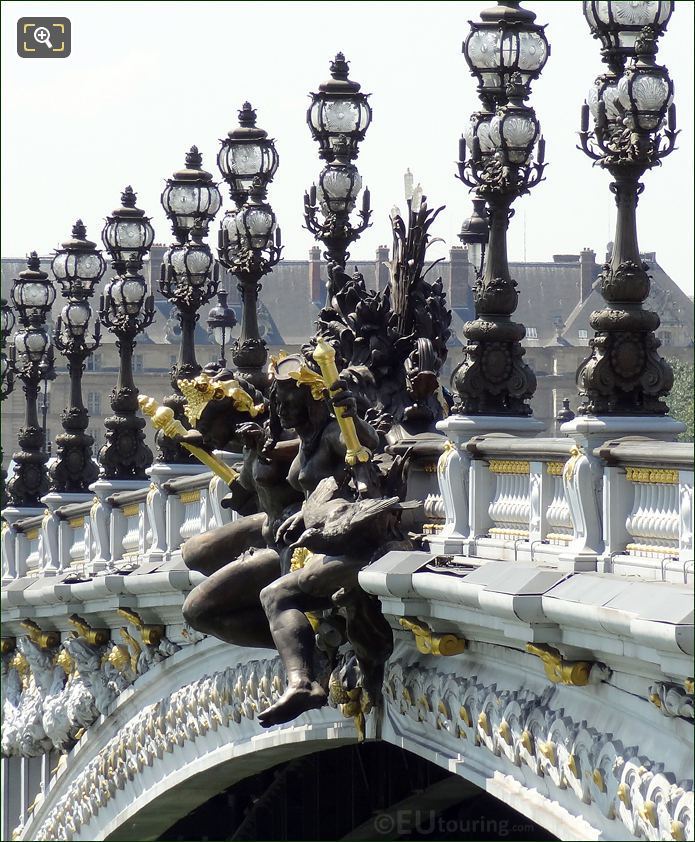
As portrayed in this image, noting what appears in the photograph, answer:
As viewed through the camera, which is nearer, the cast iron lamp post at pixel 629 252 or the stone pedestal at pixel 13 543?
the cast iron lamp post at pixel 629 252

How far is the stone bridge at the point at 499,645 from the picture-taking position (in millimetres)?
17844

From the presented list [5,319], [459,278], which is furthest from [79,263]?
[459,278]

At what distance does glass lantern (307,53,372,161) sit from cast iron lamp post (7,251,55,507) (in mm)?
12354

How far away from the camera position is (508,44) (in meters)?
21.9

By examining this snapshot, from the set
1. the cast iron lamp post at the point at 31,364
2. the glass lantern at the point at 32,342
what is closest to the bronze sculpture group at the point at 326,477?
the cast iron lamp post at the point at 31,364

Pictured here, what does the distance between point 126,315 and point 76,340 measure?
3.48m

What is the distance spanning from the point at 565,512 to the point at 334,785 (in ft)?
49.8

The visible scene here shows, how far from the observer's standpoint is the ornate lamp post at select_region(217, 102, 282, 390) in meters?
28.2

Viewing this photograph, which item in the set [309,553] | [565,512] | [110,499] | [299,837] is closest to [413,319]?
[309,553]

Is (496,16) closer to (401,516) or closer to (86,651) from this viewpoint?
(401,516)

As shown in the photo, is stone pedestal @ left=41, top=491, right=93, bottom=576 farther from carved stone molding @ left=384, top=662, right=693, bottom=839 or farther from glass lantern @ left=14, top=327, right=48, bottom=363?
carved stone molding @ left=384, top=662, right=693, bottom=839

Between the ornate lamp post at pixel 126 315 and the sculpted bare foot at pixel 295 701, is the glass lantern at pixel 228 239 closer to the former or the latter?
Result: the ornate lamp post at pixel 126 315

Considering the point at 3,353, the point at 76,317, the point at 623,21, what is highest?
the point at 623,21

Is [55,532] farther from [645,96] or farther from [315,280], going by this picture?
[645,96]
